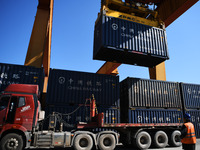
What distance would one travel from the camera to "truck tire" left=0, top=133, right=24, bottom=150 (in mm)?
6348

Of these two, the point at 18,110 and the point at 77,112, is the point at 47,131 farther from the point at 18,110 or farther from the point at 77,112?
the point at 77,112

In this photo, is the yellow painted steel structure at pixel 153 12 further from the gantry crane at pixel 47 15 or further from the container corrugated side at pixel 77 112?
the container corrugated side at pixel 77 112

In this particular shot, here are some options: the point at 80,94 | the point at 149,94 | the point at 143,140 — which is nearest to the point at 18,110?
the point at 80,94

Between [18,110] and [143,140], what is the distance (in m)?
7.05

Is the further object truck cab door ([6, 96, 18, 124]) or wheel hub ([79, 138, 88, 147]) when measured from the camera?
wheel hub ([79, 138, 88, 147])

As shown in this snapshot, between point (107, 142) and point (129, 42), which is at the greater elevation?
point (129, 42)

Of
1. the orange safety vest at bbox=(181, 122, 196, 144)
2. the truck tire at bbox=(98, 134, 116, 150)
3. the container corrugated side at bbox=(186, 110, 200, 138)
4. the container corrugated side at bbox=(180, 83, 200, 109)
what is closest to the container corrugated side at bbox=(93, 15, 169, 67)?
the container corrugated side at bbox=(180, 83, 200, 109)

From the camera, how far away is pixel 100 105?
10.6m

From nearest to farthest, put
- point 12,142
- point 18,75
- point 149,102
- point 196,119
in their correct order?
point 12,142 → point 18,75 → point 149,102 → point 196,119

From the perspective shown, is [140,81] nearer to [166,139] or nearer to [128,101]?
[128,101]

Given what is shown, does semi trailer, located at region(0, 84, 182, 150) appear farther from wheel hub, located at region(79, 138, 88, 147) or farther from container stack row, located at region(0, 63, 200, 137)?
container stack row, located at region(0, 63, 200, 137)

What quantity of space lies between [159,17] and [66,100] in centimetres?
1153

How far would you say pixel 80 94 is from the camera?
1050 centimetres

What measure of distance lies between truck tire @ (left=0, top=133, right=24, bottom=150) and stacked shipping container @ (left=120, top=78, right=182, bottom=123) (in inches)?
266
